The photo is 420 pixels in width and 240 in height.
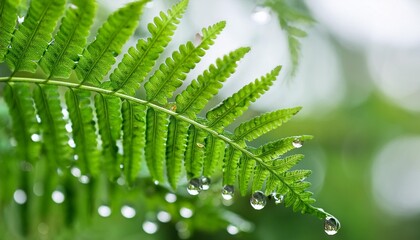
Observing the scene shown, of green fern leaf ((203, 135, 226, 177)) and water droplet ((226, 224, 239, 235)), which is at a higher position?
water droplet ((226, 224, 239, 235))

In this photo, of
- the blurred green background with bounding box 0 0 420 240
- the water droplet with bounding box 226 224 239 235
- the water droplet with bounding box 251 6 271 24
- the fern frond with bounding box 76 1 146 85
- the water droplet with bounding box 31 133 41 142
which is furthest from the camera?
the blurred green background with bounding box 0 0 420 240

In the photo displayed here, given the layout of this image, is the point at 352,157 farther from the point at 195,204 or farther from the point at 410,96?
the point at 195,204

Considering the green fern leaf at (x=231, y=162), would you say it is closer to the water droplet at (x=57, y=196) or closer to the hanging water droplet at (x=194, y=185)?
the hanging water droplet at (x=194, y=185)

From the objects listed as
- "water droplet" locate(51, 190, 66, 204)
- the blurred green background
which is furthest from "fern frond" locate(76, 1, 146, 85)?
the blurred green background

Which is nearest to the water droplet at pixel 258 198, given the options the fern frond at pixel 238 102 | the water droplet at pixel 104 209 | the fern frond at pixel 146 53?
the fern frond at pixel 238 102

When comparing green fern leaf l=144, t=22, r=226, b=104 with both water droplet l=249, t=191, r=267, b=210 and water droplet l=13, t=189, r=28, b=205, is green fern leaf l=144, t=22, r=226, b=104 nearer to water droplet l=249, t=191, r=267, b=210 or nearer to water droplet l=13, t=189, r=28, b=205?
water droplet l=249, t=191, r=267, b=210

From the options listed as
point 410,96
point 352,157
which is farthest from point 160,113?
point 410,96
